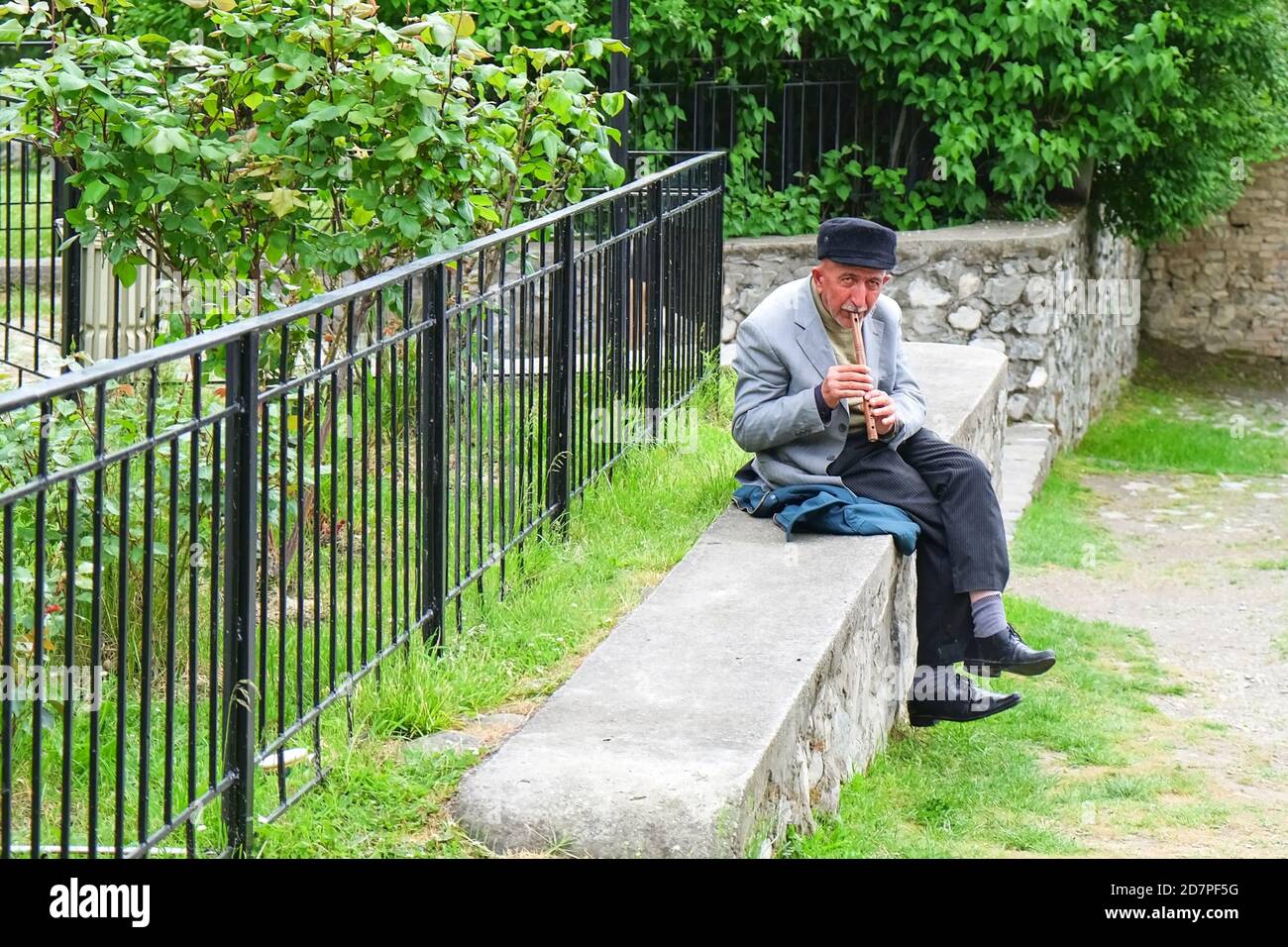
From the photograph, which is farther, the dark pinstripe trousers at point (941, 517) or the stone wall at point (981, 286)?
the stone wall at point (981, 286)

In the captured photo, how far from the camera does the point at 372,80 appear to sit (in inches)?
185

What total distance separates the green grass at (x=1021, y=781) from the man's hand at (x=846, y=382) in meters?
1.10

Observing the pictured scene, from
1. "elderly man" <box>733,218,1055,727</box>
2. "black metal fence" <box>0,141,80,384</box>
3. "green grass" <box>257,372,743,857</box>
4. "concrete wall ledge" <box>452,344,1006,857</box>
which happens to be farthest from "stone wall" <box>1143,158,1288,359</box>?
"elderly man" <box>733,218,1055,727</box>

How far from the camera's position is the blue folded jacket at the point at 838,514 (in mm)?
5059

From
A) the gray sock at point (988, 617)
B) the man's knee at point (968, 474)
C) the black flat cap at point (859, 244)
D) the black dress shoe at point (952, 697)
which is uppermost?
the black flat cap at point (859, 244)

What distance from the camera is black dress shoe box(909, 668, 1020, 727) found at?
511 centimetres

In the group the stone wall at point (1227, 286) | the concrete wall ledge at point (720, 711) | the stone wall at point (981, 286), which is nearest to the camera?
the concrete wall ledge at point (720, 711)

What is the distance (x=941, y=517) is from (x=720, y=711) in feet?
5.55

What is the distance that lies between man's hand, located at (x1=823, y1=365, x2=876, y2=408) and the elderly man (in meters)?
0.04

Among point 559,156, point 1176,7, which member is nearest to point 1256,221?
point 1176,7

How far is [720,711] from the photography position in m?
3.71

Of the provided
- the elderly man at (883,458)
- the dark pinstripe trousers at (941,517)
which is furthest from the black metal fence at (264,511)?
the dark pinstripe trousers at (941,517)

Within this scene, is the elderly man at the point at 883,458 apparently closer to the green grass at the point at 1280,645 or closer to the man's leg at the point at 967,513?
the man's leg at the point at 967,513

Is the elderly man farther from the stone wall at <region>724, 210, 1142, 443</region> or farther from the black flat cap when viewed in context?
the stone wall at <region>724, 210, 1142, 443</region>
